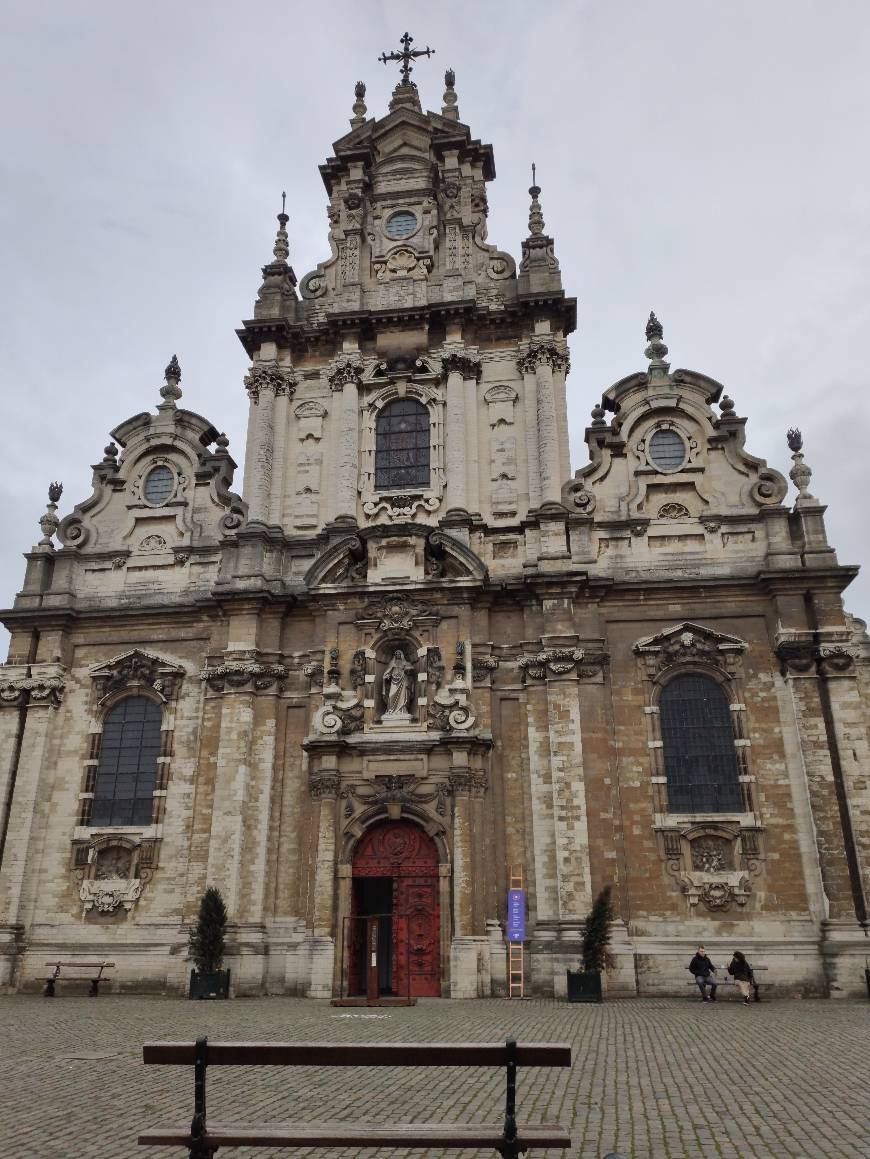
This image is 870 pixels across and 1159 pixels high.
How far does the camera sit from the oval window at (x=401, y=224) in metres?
29.2

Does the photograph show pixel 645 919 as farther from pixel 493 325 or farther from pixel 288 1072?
pixel 493 325

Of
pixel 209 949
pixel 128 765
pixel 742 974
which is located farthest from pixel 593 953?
pixel 128 765

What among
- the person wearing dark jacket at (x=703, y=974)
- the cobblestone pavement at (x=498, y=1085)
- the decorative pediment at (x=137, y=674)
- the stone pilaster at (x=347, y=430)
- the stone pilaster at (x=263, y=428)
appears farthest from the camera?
the stone pilaster at (x=263, y=428)

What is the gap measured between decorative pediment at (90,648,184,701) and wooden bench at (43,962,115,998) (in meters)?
6.33

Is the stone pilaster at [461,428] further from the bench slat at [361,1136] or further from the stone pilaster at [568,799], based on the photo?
the bench slat at [361,1136]

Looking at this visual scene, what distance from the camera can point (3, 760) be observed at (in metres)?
23.6

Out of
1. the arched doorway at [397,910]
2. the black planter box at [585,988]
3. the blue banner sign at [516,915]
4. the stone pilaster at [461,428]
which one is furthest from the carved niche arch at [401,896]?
the stone pilaster at [461,428]

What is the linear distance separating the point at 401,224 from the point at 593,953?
21652 millimetres

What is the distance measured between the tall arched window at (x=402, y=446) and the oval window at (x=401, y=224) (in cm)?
599

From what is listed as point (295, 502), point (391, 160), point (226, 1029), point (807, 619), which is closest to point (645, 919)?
point (807, 619)

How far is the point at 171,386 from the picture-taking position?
93.6 ft

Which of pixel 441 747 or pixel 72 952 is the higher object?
pixel 441 747

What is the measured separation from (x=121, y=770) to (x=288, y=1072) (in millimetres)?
15085

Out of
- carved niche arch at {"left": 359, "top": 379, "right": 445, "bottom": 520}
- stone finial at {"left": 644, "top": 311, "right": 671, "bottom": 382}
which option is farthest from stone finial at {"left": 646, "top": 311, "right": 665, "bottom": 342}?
carved niche arch at {"left": 359, "top": 379, "right": 445, "bottom": 520}
